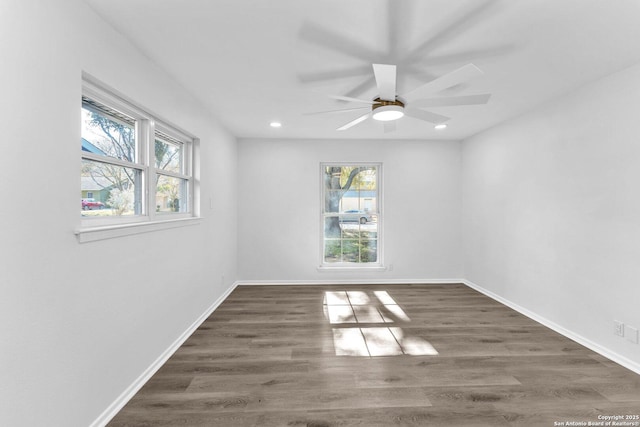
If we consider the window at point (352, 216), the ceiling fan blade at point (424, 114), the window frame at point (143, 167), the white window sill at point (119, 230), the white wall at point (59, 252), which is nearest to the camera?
the white wall at point (59, 252)

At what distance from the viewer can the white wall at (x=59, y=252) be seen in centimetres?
122

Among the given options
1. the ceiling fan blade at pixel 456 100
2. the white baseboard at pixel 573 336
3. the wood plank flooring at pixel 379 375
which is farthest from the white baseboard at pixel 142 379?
the white baseboard at pixel 573 336

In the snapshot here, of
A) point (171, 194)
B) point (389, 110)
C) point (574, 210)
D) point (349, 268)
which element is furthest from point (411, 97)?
point (349, 268)

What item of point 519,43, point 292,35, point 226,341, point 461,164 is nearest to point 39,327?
point 226,341

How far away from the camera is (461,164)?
195 inches

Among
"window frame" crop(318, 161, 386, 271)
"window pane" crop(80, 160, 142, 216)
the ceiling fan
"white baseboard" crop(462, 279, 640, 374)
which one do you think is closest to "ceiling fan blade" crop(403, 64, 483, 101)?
the ceiling fan

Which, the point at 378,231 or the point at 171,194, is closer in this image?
the point at 171,194

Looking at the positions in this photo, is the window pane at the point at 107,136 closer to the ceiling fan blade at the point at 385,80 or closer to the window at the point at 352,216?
the ceiling fan blade at the point at 385,80

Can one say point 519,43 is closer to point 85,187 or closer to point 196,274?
point 85,187

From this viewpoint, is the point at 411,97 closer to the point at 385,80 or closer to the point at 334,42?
the point at 385,80

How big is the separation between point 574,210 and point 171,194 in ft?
12.9

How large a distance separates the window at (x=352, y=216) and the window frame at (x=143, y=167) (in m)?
2.31

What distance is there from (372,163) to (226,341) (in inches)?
135

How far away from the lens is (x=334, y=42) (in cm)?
199
